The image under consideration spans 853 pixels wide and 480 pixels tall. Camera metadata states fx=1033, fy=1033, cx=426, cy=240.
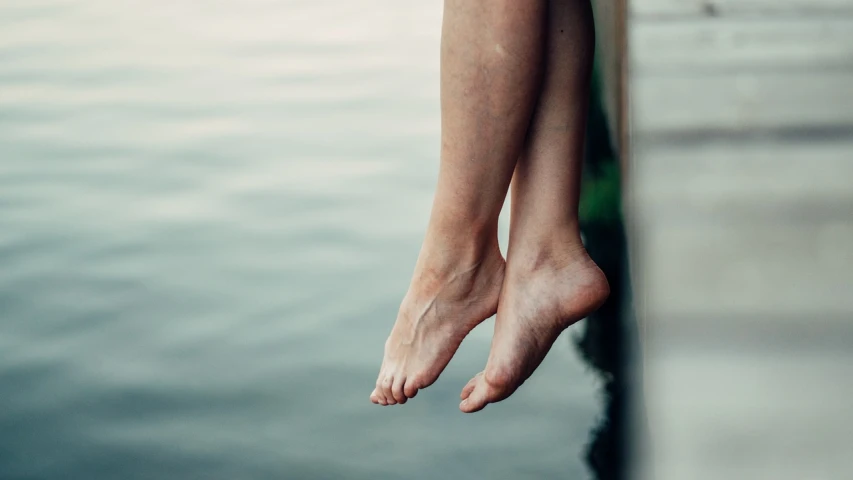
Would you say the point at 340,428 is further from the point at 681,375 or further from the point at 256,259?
the point at 681,375

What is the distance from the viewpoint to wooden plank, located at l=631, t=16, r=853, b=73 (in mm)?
1437

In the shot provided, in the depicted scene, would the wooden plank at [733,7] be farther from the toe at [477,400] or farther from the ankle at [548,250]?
the toe at [477,400]

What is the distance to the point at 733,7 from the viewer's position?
175 centimetres

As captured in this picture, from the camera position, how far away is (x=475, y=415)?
143cm

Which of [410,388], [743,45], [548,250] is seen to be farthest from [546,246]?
[743,45]

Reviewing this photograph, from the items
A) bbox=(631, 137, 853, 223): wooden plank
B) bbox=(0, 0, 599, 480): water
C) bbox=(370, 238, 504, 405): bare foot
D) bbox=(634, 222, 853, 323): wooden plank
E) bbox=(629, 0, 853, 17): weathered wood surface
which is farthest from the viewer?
bbox=(629, 0, 853, 17): weathered wood surface

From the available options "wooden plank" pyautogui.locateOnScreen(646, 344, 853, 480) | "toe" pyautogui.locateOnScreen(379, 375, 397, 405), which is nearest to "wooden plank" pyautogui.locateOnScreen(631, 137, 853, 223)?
"wooden plank" pyautogui.locateOnScreen(646, 344, 853, 480)

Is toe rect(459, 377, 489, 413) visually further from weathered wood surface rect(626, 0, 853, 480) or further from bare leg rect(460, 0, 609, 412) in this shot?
weathered wood surface rect(626, 0, 853, 480)

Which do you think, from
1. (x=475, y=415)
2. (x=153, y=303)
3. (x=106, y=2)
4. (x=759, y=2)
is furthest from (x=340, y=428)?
(x=106, y=2)

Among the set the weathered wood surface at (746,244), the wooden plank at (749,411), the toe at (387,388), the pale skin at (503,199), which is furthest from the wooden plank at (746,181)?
the toe at (387,388)

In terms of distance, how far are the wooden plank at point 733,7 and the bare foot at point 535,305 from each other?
658 millimetres

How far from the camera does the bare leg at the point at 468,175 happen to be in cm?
109

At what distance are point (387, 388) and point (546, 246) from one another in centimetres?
29

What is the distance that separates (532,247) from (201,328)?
704mm
